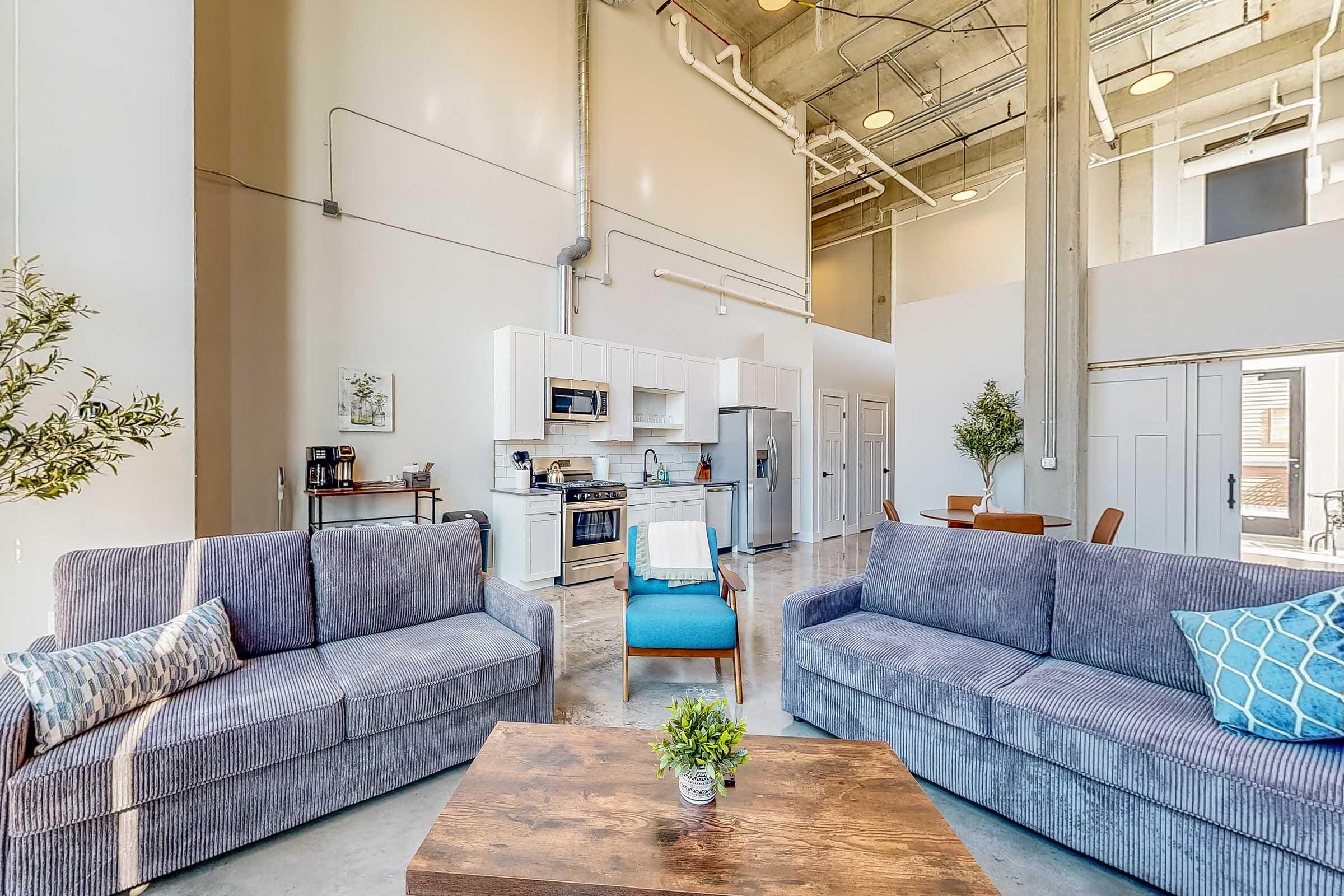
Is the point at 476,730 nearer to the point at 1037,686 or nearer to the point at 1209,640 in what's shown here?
Result: the point at 1037,686

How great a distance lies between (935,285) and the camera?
10.0 metres

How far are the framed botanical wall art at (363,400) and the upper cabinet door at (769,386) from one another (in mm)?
4470

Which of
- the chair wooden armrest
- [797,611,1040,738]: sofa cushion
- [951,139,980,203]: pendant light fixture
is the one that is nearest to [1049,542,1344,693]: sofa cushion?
[797,611,1040,738]: sofa cushion

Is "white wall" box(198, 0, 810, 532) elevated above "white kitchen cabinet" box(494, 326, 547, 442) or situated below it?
above

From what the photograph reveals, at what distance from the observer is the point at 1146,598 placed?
6.93ft

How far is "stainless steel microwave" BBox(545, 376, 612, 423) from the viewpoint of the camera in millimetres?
5551

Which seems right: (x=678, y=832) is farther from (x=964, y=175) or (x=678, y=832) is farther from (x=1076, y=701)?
(x=964, y=175)

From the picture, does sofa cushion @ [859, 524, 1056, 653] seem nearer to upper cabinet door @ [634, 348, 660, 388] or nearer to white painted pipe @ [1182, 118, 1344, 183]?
upper cabinet door @ [634, 348, 660, 388]

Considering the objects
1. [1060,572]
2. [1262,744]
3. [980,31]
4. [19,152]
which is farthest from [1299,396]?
[19,152]

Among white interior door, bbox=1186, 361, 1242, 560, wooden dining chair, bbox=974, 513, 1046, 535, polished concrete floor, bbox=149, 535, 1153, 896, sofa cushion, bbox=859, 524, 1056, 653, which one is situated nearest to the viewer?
polished concrete floor, bbox=149, 535, 1153, 896

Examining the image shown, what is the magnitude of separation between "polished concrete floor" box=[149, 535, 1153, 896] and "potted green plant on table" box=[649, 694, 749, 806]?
1029mm

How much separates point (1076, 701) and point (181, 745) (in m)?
2.79

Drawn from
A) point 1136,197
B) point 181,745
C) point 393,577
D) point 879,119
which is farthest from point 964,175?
point 181,745

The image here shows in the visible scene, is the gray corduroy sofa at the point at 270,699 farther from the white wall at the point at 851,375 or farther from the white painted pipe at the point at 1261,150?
the white painted pipe at the point at 1261,150
